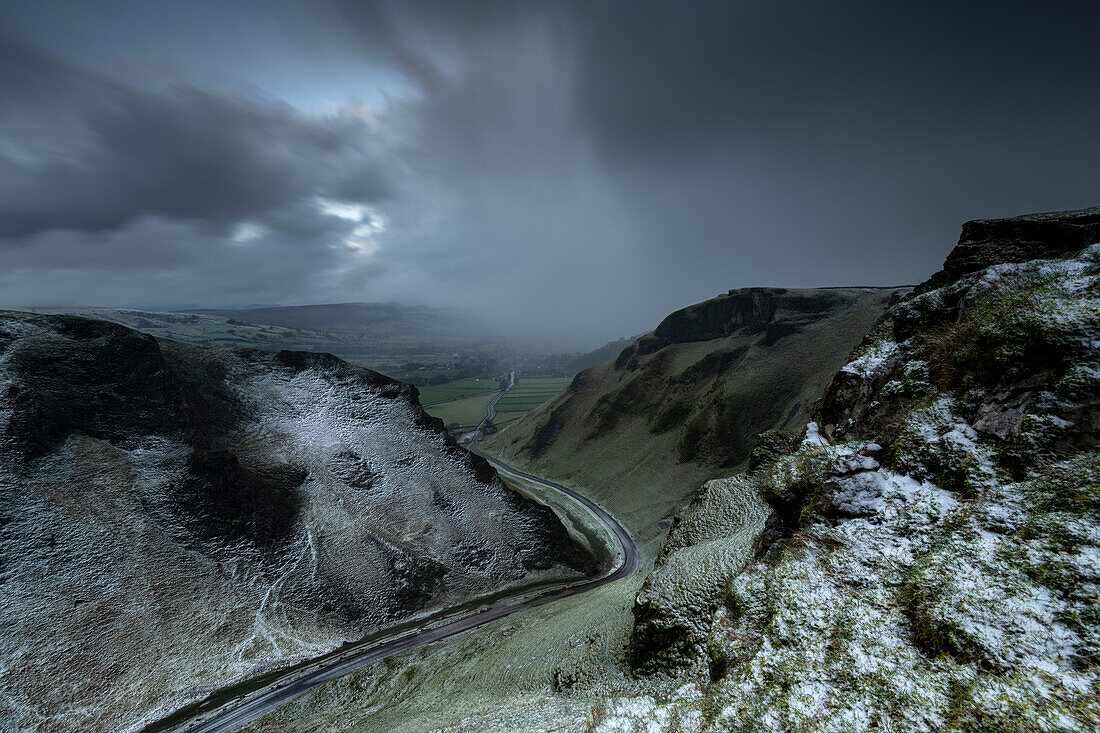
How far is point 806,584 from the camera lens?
36.5ft

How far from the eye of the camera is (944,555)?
9219 mm

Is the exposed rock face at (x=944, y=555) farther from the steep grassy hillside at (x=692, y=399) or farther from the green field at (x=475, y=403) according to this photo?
the green field at (x=475, y=403)

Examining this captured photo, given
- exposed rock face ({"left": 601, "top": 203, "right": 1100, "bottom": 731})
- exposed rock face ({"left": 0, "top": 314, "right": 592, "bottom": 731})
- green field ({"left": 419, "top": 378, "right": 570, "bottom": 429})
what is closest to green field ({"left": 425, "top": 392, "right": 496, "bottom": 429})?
green field ({"left": 419, "top": 378, "right": 570, "bottom": 429})

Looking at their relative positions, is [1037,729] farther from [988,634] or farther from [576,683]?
[576,683]

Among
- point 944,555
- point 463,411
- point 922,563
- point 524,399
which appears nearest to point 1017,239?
point 944,555

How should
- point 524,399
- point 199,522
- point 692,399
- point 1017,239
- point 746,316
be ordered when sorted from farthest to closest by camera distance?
point 524,399 < point 746,316 < point 692,399 < point 199,522 < point 1017,239

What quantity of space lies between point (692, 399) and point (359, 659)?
73.8 metres

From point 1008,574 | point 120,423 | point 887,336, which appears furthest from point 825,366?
point 120,423

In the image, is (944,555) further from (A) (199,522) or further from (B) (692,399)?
(B) (692,399)

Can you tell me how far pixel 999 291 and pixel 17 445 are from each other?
73.0m

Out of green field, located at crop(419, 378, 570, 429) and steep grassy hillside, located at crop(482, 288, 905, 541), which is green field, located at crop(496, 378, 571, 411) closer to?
green field, located at crop(419, 378, 570, 429)

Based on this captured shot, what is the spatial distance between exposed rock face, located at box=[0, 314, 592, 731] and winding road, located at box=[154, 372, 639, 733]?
247cm

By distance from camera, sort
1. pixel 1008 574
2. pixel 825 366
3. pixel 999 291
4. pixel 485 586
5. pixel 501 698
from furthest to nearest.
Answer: pixel 825 366
pixel 485 586
pixel 501 698
pixel 999 291
pixel 1008 574

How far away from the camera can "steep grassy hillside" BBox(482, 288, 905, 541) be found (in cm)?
6869
